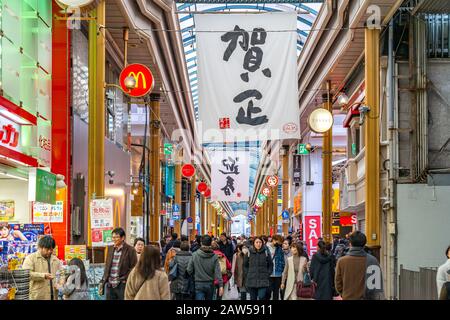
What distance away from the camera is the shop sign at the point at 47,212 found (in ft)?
46.5

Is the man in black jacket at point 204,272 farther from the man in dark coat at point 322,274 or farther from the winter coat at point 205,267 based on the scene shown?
the man in dark coat at point 322,274

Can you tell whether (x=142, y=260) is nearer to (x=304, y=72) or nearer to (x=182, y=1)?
(x=182, y=1)

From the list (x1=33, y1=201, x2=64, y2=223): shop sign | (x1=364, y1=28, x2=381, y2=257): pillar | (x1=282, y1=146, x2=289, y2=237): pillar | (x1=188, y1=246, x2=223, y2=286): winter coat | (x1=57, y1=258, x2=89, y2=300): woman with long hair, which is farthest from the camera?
(x1=282, y1=146, x2=289, y2=237): pillar

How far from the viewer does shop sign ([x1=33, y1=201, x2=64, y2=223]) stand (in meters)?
14.2

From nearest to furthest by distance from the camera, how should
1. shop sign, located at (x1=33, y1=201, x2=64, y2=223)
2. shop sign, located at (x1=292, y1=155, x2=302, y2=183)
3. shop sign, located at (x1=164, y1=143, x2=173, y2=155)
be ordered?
shop sign, located at (x1=33, y1=201, x2=64, y2=223)
shop sign, located at (x1=164, y1=143, x2=173, y2=155)
shop sign, located at (x1=292, y1=155, x2=302, y2=183)

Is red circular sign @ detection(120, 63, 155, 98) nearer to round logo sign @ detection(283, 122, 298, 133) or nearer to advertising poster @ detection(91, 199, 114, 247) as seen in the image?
round logo sign @ detection(283, 122, 298, 133)

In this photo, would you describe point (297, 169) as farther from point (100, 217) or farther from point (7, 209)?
point (100, 217)

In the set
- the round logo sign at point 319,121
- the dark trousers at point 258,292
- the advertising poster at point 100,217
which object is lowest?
the dark trousers at point 258,292

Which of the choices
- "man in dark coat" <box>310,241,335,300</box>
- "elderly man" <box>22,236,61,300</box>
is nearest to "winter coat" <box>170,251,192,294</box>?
"man in dark coat" <box>310,241,335,300</box>

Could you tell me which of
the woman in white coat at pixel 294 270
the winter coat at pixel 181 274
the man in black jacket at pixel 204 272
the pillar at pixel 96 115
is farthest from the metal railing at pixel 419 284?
the pillar at pixel 96 115

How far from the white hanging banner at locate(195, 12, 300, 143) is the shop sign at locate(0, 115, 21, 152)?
350 centimetres

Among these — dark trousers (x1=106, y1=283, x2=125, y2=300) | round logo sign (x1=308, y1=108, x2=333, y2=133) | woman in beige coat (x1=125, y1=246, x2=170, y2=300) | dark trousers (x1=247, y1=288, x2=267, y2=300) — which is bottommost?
dark trousers (x1=247, y1=288, x2=267, y2=300)

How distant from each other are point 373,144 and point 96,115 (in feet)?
19.6

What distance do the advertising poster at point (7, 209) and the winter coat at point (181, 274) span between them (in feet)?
11.2
